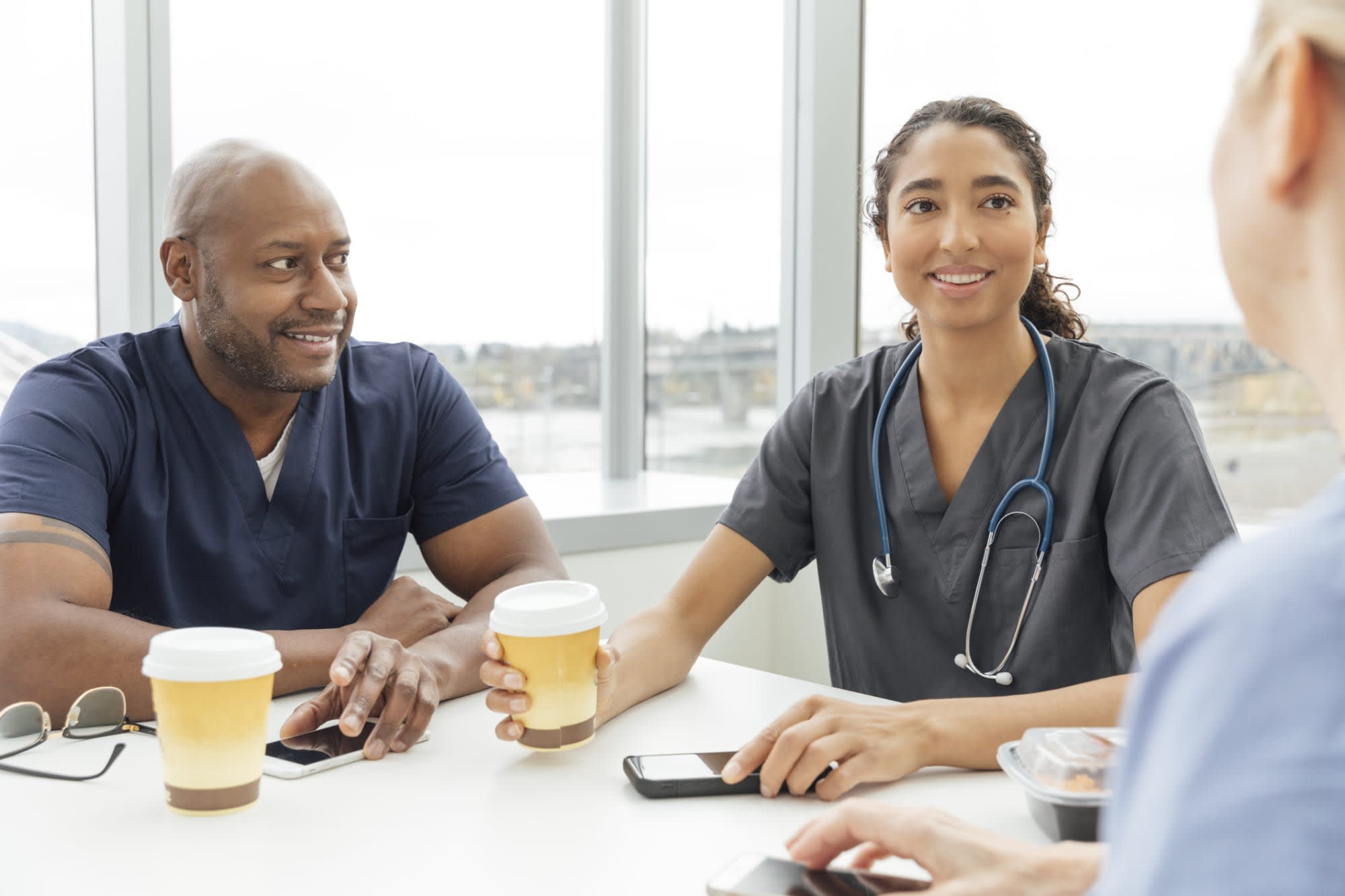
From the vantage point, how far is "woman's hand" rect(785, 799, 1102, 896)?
67 cm

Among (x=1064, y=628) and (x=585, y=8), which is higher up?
(x=585, y=8)

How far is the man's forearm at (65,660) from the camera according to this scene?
3.89 feet

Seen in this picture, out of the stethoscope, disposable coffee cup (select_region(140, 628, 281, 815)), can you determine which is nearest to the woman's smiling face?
the stethoscope

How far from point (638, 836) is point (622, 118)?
7.08 feet

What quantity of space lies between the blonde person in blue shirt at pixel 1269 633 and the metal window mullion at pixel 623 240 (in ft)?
7.56

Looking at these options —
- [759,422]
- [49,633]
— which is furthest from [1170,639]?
[759,422]

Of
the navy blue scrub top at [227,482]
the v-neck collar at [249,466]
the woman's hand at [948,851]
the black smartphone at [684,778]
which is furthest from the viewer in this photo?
the v-neck collar at [249,466]

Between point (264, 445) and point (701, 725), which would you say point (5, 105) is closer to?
point (264, 445)

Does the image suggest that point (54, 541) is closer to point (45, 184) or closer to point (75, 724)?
Answer: point (75, 724)

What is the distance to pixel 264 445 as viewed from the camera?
159 centimetres

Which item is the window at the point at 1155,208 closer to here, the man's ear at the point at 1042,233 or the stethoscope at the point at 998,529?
the man's ear at the point at 1042,233

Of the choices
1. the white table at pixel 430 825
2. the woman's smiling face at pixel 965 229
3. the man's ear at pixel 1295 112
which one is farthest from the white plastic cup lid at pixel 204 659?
the woman's smiling face at pixel 965 229

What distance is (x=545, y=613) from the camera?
1.01m

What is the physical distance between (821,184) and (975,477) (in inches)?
52.4
